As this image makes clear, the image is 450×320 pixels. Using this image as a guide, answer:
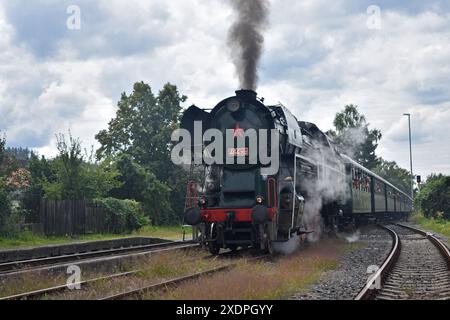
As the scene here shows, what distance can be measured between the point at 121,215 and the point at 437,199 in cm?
2328

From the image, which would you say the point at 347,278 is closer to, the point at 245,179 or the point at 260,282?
the point at 260,282

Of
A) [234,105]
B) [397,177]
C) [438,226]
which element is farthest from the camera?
[397,177]

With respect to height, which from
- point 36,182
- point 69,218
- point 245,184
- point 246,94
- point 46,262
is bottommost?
point 46,262

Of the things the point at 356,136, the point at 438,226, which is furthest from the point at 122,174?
the point at 356,136

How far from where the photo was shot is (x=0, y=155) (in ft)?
75.0

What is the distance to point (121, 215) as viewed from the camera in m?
26.9

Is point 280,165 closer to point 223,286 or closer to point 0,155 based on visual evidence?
point 223,286

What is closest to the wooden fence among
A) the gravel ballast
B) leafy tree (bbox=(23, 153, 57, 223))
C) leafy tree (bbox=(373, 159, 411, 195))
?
leafy tree (bbox=(23, 153, 57, 223))

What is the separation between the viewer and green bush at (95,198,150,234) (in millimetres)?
26438

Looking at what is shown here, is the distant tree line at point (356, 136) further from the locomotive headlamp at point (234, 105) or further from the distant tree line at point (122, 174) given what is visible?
the locomotive headlamp at point (234, 105)

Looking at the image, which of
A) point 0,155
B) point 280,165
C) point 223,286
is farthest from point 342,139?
point 223,286

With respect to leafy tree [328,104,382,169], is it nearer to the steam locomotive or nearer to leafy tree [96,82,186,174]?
leafy tree [96,82,186,174]
